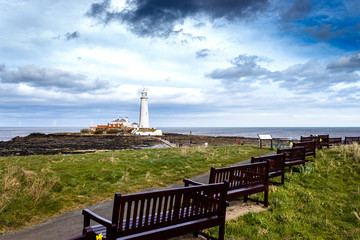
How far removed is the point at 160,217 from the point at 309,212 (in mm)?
3917

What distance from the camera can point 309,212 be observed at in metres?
5.56

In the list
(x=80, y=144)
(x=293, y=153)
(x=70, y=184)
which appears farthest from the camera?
(x=80, y=144)

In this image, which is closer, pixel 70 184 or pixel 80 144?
pixel 70 184

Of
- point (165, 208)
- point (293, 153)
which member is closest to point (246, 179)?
point (165, 208)

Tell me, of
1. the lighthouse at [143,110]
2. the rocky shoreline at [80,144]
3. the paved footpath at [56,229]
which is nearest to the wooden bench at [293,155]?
the paved footpath at [56,229]

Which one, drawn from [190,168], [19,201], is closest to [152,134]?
[190,168]

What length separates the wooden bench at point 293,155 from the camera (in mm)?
9219

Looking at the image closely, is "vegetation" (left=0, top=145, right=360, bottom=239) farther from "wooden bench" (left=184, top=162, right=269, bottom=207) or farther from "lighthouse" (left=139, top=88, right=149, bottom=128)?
"lighthouse" (left=139, top=88, right=149, bottom=128)

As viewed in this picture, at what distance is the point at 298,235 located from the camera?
435 centimetres

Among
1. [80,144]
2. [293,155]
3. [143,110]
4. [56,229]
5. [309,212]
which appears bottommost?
[80,144]

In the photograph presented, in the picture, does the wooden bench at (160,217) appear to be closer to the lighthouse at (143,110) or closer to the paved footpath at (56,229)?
the paved footpath at (56,229)

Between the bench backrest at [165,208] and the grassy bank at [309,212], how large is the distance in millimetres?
827

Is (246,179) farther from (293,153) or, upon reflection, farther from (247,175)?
(293,153)

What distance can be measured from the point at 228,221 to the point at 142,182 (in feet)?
13.3
